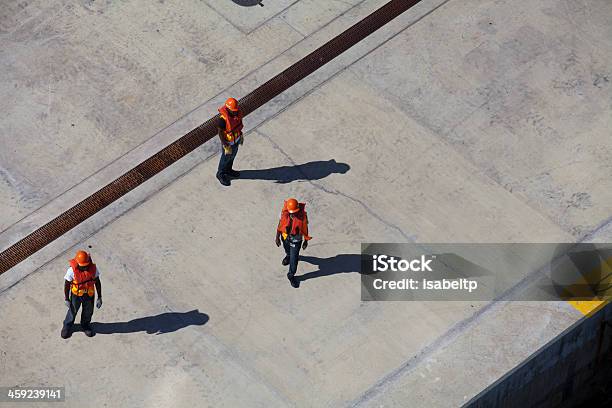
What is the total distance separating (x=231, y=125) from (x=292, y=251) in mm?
1838

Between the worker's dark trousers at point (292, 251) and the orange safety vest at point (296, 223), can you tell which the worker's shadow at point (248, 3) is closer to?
the worker's dark trousers at point (292, 251)

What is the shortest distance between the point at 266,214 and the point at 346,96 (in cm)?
237

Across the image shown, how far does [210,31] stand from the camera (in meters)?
18.7

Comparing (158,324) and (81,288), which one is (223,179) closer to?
(158,324)

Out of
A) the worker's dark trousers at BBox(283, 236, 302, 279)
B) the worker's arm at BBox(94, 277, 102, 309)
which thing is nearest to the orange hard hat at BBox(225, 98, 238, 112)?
the worker's dark trousers at BBox(283, 236, 302, 279)

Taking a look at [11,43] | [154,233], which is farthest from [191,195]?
[11,43]

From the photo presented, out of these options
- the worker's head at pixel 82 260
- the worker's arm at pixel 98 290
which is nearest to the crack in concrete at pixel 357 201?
the worker's arm at pixel 98 290

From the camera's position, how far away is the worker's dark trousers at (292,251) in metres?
15.2

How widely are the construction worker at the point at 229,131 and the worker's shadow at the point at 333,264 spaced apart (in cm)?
161

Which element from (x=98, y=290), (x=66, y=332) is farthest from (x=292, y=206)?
(x=66, y=332)

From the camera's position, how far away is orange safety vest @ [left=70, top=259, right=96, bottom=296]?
1438 cm

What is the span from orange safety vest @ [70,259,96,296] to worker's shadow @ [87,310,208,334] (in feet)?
2.84

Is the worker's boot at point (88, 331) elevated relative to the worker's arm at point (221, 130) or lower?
lower

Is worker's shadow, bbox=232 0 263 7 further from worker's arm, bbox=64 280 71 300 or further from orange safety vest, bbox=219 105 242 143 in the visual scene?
worker's arm, bbox=64 280 71 300
